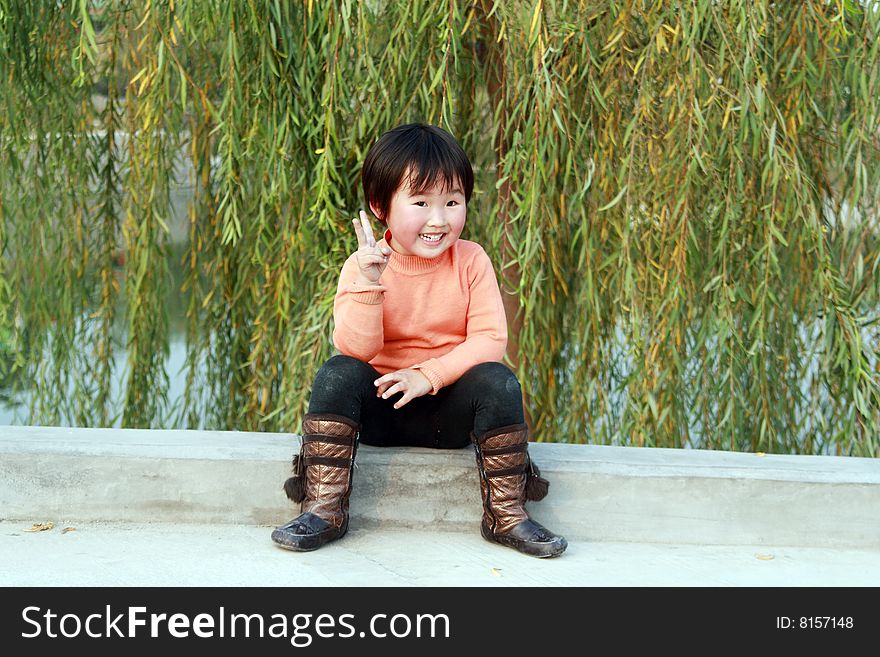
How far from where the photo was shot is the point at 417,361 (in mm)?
2410

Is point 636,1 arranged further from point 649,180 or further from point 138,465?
point 138,465

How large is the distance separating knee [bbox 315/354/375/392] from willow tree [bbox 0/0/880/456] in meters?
0.63

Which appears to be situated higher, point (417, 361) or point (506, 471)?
point (417, 361)

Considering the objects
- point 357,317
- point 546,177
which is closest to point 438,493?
point 357,317

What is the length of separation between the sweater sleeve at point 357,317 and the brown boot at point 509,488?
0.31 meters

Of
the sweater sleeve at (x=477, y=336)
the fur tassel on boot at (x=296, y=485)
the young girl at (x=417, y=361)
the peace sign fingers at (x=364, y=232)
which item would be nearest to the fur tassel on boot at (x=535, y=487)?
→ the young girl at (x=417, y=361)

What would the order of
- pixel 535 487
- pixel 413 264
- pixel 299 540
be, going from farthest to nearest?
pixel 413 264 → pixel 535 487 → pixel 299 540

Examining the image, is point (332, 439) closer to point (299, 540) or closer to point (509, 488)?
point (299, 540)

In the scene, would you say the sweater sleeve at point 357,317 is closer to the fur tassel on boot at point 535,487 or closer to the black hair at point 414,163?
the black hair at point 414,163

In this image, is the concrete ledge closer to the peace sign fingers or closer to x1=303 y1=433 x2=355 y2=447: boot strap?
x1=303 y1=433 x2=355 y2=447: boot strap

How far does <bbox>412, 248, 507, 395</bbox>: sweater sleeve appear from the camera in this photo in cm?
231

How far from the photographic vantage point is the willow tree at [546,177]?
2.82 m

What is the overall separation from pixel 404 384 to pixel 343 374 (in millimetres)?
131
